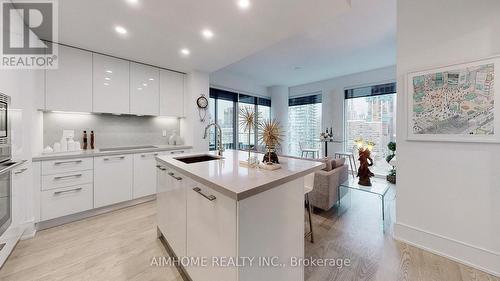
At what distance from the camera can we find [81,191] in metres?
2.48

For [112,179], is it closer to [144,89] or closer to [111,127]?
[111,127]

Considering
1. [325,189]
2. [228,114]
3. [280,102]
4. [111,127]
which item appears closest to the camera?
[325,189]

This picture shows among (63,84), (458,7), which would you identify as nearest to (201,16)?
(63,84)

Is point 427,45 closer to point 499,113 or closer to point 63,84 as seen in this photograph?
point 499,113

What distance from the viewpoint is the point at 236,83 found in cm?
543

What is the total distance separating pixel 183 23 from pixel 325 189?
2.67 metres

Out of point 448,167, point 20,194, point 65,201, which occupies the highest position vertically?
point 448,167

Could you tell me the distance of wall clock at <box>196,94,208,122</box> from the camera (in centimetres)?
377

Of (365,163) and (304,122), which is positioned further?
(304,122)

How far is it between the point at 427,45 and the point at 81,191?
4.30 meters

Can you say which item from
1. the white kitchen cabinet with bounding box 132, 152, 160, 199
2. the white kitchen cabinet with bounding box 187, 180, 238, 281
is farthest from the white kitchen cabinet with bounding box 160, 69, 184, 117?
the white kitchen cabinet with bounding box 187, 180, 238, 281

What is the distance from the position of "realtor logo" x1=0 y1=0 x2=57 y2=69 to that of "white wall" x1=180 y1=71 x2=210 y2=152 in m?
1.87

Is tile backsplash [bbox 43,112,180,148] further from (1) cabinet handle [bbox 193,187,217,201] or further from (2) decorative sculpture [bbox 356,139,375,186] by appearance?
(2) decorative sculpture [bbox 356,139,375,186]

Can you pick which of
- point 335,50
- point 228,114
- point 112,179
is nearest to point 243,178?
point 112,179
